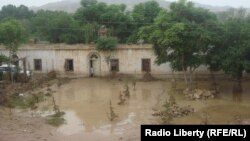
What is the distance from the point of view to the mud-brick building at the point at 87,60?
3284cm

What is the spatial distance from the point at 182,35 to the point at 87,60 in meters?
10.5

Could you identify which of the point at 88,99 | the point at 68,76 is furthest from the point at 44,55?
the point at 88,99

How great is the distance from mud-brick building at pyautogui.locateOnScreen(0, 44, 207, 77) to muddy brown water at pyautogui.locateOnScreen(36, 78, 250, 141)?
2434mm

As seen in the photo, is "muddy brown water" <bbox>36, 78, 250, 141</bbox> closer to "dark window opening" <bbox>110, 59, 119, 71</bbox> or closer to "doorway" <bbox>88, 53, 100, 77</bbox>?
"doorway" <bbox>88, 53, 100, 77</bbox>

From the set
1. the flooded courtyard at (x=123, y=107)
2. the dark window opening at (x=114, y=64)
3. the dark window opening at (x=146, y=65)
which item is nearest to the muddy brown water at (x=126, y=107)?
the flooded courtyard at (x=123, y=107)

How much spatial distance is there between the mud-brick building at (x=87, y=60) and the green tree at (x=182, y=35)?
15.7 feet

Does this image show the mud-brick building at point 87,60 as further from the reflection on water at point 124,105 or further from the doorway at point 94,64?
the reflection on water at point 124,105

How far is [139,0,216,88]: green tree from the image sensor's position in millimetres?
25328

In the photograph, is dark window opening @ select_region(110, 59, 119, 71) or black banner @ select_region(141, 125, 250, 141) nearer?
black banner @ select_region(141, 125, 250, 141)

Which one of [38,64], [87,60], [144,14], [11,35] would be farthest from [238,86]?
[11,35]

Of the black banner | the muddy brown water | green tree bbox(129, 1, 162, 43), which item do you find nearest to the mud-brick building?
the muddy brown water

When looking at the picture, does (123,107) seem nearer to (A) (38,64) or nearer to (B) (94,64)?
(B) (94,64)

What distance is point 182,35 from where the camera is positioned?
25375 mm

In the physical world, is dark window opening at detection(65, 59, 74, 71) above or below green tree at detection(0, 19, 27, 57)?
below
